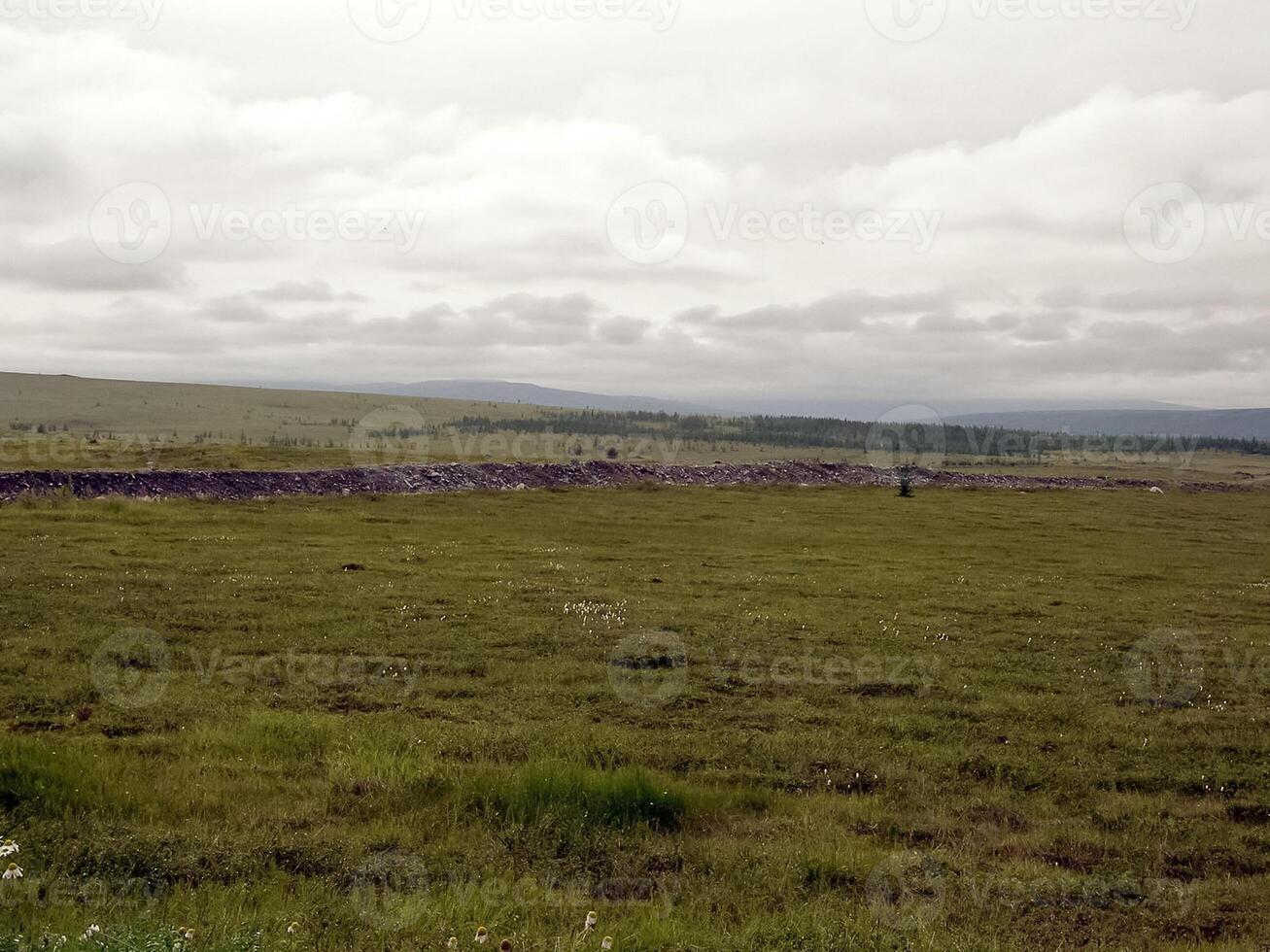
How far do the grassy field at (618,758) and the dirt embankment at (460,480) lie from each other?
43.1ft

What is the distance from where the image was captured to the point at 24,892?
22.8 feet

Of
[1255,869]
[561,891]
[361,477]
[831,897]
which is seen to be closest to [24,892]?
[561,891]

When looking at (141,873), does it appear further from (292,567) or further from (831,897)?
(292,567)

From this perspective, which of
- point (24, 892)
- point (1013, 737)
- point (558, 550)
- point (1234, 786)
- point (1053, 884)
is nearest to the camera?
point (24, 892)

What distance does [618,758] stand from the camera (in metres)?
11.3

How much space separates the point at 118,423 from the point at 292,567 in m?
142
